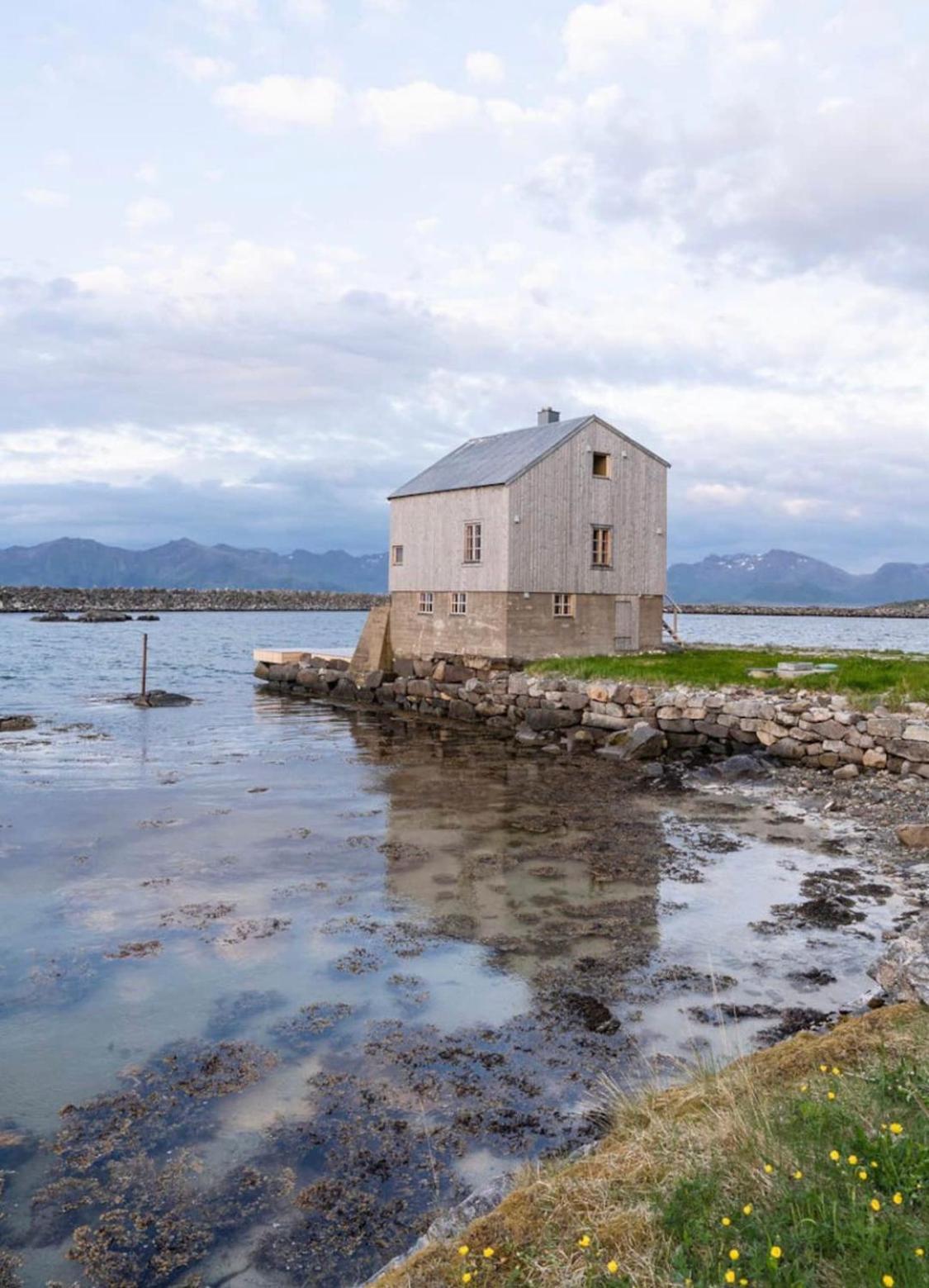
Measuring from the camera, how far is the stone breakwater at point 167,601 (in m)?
134

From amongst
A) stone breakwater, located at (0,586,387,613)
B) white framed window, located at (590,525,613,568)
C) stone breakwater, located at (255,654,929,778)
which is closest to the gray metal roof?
white framed window, located at (590,525,613,568)

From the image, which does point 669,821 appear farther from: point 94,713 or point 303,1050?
point 94,713

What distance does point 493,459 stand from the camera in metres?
34.6

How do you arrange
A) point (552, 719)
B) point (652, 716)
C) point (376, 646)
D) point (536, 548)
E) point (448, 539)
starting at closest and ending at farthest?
point (652, 716) < point (552, 719) < point (536, 548) < point (448, 539) < point (376, 646)

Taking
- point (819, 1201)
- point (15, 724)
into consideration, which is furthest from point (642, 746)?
point (819, 1201)

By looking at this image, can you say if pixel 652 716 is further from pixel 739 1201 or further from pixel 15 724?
pixel 739 1201

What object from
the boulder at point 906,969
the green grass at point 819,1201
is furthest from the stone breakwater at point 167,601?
the green grass at point 819,1201

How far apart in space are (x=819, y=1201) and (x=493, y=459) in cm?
3186

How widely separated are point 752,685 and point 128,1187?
2128 centimetres

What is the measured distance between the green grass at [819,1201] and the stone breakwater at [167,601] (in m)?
125

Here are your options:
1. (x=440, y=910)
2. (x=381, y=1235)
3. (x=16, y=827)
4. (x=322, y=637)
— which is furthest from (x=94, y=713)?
(x=322, y=637)

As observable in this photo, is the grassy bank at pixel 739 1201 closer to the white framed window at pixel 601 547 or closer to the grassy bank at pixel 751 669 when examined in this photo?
the grassy bank at pixel 751 669

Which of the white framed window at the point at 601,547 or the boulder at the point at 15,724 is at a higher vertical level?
the white framed window at the point at 601,547

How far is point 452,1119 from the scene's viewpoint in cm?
698
